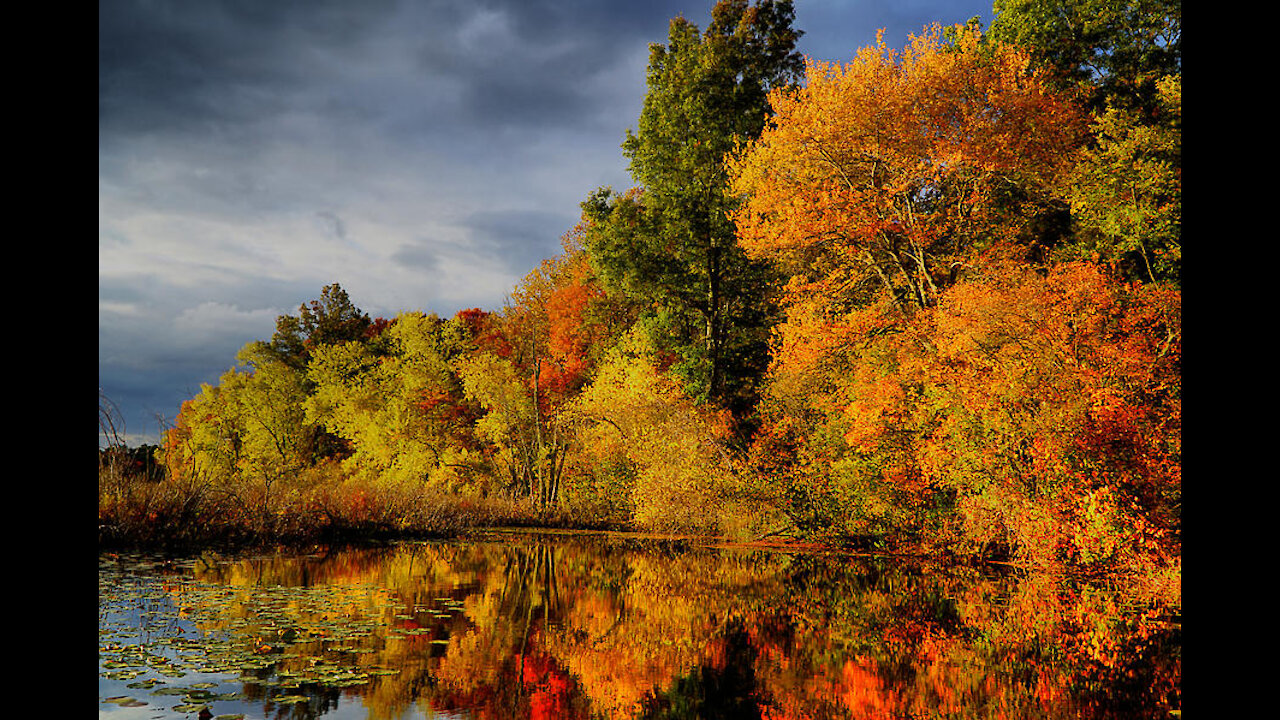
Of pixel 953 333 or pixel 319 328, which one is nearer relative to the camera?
pixel 953 333

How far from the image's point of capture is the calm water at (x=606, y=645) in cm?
585

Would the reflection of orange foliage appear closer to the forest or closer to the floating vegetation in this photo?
the floating vegetation

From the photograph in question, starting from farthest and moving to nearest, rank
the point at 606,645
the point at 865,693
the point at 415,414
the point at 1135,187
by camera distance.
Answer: the point at 415,414 < the point at 1135,187 < the point at 606,645 < the point at 865,693

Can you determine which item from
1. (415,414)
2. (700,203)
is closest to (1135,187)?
(700,203)

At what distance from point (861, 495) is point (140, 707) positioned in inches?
637

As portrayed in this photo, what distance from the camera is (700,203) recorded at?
2603cm

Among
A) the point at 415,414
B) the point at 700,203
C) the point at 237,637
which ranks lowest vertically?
the point at 237,637

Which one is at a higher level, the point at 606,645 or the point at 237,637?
the point at 237,637

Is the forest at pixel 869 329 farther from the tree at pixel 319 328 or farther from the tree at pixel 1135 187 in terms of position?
the tree at pixel 319 328

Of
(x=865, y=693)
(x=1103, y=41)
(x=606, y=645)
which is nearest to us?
(x=865, y=693)

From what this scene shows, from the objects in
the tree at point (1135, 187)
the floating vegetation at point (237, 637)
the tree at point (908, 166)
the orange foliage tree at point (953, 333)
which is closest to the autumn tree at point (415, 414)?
the orange foliage tree at point (953, 333)

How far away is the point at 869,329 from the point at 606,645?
11706 mm

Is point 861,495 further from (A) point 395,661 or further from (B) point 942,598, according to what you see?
(A) point 395,661

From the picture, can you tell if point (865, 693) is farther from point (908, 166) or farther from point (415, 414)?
point (415, 414)
